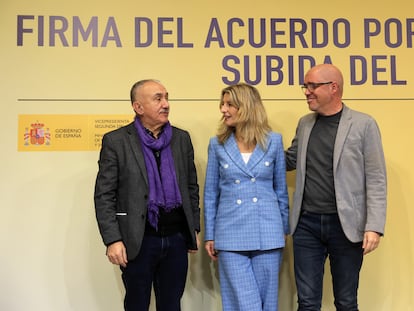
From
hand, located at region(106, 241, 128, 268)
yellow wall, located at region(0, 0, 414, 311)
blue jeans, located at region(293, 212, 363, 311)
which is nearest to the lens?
hand, located at region(106, 241, 128, 268)

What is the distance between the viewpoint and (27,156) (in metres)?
2.76

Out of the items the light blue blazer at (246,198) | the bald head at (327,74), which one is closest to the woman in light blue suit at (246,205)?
the light blue blazer at (246,198)

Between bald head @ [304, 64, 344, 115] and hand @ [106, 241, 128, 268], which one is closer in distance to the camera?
hand @ [106, 241, 128, 268]

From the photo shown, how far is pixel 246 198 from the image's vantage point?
2184 mm

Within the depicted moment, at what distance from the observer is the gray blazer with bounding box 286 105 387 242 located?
2.12 meters

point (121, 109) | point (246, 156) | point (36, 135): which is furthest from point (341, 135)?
point (36, 135)

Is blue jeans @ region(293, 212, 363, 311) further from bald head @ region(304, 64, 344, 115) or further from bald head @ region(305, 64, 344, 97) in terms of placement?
bald head @ region(305, 64, 344, 97)

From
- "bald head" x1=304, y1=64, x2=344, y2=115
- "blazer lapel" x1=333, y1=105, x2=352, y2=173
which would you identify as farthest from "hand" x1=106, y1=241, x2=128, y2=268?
"bald head" x1=304, y1=64, x2=344, y2=115

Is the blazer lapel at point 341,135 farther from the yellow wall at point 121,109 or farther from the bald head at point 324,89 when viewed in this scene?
the yellow wall at point 121,109

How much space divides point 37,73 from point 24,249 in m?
1.11

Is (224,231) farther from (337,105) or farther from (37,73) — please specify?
(37,73)

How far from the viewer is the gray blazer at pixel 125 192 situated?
209 centimetres

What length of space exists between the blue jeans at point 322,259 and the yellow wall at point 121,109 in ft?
1.87

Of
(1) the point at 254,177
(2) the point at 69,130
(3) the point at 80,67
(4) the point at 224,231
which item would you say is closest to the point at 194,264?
(4) the point at 224,231
